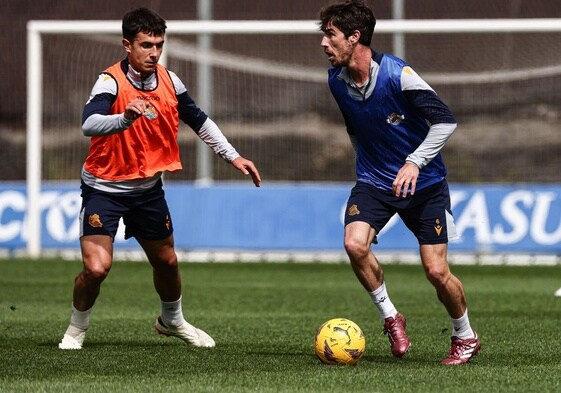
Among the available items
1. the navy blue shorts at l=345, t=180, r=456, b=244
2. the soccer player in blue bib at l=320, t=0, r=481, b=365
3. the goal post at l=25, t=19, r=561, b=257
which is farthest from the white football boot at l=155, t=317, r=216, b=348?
the goal post at l=25, t=19, r=561, b=257

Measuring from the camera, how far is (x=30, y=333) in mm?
10102

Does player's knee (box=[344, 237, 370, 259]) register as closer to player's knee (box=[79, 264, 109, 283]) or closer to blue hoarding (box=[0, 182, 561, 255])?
player's knee (box=[79, 264, 109, 283])

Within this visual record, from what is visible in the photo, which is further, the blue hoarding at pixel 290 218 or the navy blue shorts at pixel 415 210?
the blue hoarding at pixel 290 218

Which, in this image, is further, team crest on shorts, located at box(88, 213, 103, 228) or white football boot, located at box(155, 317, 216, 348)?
white football boot, located at box(155, 317, 216, 348)

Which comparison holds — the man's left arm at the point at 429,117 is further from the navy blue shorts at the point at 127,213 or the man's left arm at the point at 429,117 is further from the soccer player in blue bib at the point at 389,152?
the navy blue shorts at the point at 127,213

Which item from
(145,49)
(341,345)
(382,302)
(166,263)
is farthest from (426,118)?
(166,263)

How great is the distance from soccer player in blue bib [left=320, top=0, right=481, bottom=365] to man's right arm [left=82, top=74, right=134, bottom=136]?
53.7 inches

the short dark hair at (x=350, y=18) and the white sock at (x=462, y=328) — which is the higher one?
the short dark hair at (x=350, y=18)

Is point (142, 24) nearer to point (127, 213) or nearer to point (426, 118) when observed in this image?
point (127, 213)

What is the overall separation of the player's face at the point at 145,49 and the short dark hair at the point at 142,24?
29mm

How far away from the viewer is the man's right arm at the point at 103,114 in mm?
8289

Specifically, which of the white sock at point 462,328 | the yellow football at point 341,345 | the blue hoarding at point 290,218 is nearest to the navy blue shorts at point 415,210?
the white sock at point 462,328

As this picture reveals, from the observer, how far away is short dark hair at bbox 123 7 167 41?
8.67m

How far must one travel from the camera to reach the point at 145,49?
28.8ft
